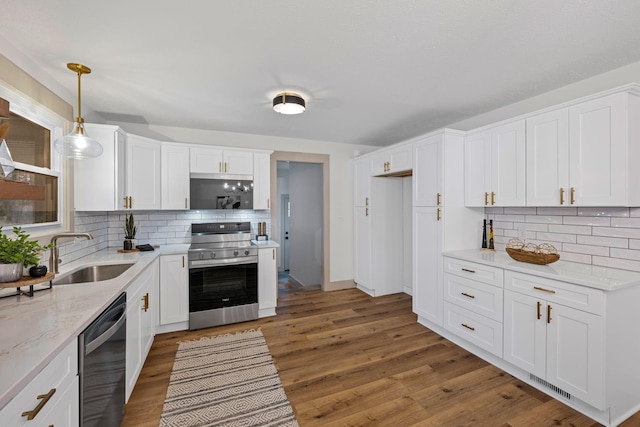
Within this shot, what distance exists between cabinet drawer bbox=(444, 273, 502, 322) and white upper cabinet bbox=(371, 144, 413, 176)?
143 cm

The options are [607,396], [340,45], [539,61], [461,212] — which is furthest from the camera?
[461,212]

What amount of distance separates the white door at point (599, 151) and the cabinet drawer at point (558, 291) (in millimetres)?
666

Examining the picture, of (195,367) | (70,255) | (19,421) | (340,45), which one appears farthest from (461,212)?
(70,255)

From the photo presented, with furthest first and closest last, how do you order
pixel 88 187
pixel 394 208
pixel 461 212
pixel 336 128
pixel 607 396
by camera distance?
pixel 394 208
pixel 336 128
pixel 461 212
pixel 88 187
pixel 607 396

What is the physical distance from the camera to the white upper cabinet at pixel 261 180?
3.82 metres

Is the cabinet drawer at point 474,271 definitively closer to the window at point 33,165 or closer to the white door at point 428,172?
the white door at point 428,172

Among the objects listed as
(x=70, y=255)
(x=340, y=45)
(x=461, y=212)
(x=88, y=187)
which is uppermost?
(x=340, y=45)

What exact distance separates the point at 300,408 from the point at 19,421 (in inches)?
61.5

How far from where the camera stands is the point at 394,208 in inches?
175

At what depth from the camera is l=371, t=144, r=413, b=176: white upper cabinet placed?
351 centimetres

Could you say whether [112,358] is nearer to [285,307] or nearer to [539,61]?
[285,307]

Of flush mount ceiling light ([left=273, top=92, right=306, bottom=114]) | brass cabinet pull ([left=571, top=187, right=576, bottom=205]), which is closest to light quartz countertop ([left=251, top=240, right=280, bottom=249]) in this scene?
flush mount ceiling light ([left=273, top=92, right=306, bottom=114])

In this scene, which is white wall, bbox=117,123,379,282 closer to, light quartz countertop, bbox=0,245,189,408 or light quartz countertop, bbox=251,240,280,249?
light quartz countertop, bbox=251,240,280,249

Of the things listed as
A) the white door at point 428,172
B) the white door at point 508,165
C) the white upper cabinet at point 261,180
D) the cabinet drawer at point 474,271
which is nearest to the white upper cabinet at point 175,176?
the white upper cabinet at point 261,180
